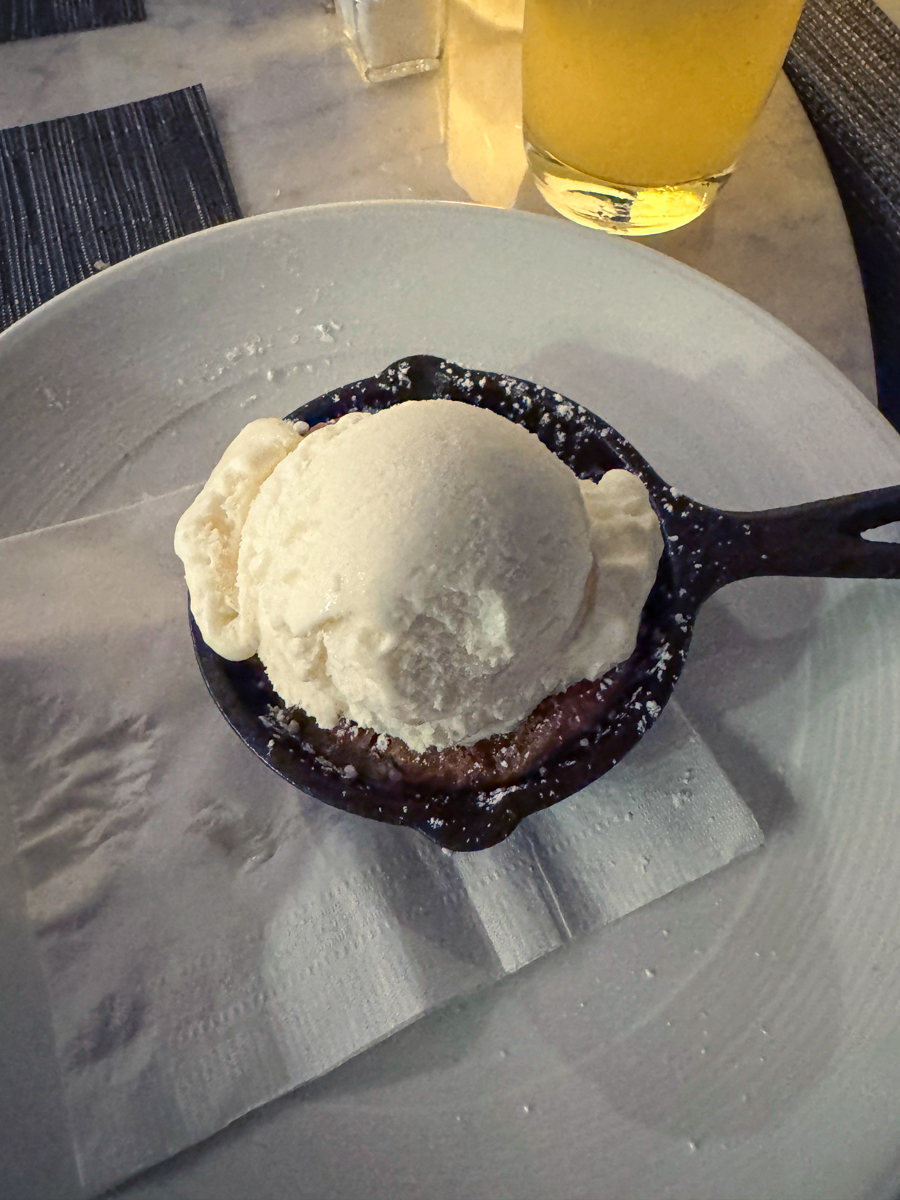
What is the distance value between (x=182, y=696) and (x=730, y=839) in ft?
1.54

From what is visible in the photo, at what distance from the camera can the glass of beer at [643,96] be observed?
715 millimetres

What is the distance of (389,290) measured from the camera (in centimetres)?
92

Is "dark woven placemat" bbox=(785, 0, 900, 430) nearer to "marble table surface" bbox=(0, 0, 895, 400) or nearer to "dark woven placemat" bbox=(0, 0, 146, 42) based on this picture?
"marble table surface" bbox=(0, 0, 895, 400)

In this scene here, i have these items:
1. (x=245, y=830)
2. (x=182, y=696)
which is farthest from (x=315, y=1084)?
(x=182, y=696)

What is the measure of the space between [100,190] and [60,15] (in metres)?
0.38

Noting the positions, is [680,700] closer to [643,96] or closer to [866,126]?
[643,96]

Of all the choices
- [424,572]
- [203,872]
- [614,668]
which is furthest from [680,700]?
[203,872]

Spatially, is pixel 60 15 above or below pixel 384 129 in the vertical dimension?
above

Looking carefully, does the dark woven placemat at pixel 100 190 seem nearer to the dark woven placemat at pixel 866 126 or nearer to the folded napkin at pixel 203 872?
the folded napkin at pixel 203 872

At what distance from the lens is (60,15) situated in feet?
3.90

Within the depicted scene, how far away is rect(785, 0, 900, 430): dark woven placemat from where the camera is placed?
1012 millimetres

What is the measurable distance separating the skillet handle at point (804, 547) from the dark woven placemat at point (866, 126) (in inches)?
16.0

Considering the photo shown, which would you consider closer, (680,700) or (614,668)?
(614,668)

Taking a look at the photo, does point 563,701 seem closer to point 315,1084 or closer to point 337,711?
point 337,711
